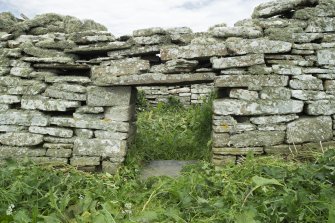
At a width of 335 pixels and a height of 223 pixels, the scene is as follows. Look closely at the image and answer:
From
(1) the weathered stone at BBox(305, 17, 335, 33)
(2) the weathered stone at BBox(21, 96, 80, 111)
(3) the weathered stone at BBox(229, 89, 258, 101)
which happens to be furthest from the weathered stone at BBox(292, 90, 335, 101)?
(2) the weathered stone at BBox(21, 96, 80, 111)

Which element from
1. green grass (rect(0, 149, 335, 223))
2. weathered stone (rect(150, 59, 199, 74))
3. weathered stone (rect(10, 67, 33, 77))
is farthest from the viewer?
weathered stone (rect(10, 67, 33, 77))

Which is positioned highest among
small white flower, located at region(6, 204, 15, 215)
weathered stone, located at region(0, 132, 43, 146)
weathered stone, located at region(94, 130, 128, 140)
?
weathered stone, located at region(94, 130, 128, 140)

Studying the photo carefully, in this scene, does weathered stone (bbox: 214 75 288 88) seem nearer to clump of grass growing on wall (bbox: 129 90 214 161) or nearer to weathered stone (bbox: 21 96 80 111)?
clump of grass growing on wall (bbox: 129 90 214 161)

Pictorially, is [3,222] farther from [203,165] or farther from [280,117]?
[280,117]

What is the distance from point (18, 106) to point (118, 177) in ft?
5.93

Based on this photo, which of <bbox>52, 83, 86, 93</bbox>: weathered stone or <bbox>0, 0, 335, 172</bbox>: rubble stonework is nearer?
<bbox>0, 0, 335, 172</bbox>: rubble stonework

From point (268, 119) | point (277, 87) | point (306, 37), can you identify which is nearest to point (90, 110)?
point (268, 119)

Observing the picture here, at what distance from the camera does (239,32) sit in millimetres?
4578

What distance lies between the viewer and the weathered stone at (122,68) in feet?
15.3

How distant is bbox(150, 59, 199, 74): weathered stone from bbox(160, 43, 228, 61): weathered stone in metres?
0.07

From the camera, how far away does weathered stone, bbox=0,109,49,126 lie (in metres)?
4.73

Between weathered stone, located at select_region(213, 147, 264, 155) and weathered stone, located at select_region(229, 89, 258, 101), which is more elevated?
weathered stone, located at select_region(229, 89, 258, 101)

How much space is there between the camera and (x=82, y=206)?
3.39m

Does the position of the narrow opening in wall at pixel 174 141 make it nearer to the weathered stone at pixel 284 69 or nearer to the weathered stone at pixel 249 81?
the weathered stone at pixel 249 81
